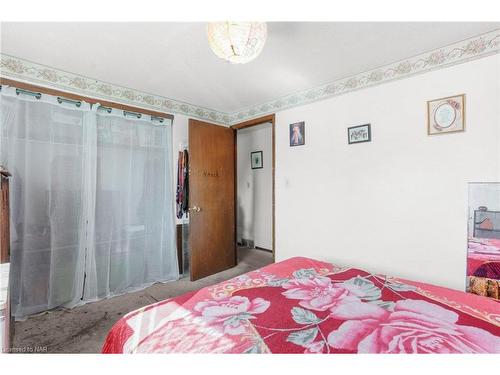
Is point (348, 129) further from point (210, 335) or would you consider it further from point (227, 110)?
point (210, 335)

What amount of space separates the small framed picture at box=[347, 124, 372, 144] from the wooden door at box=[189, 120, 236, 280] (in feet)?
5.81

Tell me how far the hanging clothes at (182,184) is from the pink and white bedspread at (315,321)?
1.94 m

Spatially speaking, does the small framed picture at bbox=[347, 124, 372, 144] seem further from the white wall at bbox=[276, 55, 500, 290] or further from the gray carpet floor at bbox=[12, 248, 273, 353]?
the gray carpet floor at bbox=[12, 248, 273, 353]

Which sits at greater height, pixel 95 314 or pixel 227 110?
pixel 227 110

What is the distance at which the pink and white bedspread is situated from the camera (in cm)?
91

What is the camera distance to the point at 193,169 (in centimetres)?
318

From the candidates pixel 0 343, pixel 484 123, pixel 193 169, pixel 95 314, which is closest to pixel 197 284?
pixel 95 314

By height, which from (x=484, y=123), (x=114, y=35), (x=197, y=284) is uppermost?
(x=114, y=35)

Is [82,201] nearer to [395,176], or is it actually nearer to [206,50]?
[206,50]

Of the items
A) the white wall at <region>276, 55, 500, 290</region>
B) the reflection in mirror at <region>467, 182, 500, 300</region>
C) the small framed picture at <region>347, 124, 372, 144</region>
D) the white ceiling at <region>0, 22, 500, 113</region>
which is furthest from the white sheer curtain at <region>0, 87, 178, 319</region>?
the reflection in mirror at <region>467, 182, 500, 300</region>

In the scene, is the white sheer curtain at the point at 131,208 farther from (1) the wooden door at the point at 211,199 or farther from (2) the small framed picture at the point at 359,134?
(2) the small framed picture at the point at 359,134

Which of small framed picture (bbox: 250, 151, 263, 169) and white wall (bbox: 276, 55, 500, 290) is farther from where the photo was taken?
small framed picture (bbox: 250, 151, 263, 169)

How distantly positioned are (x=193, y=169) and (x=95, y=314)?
1834 mm
